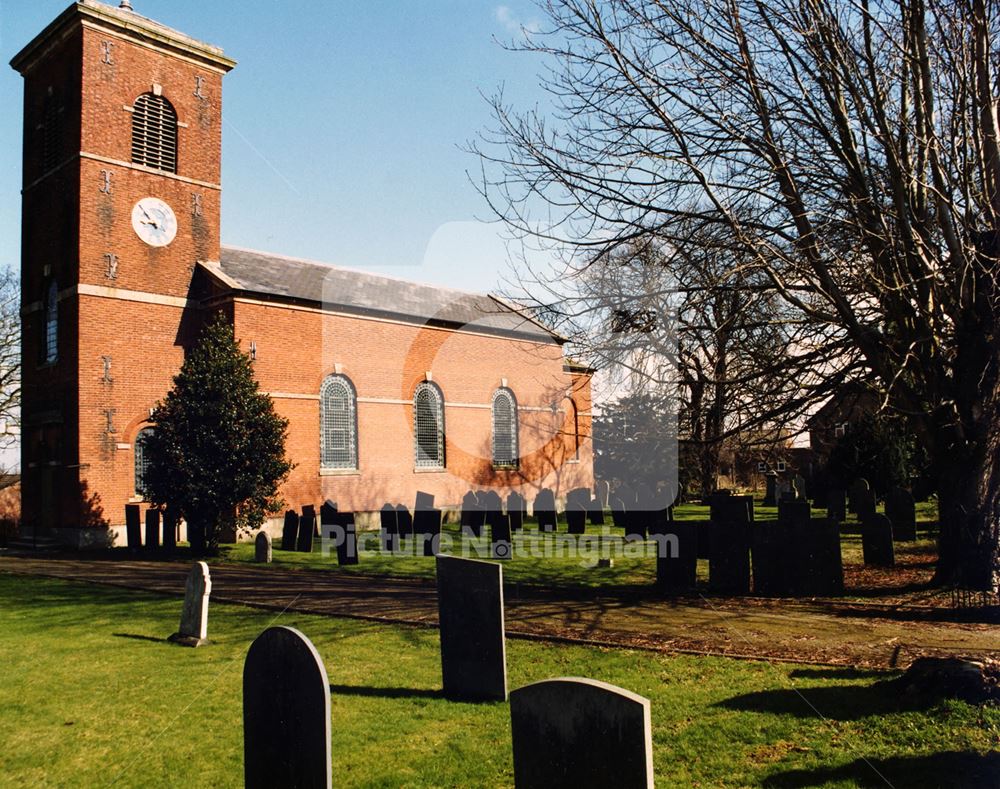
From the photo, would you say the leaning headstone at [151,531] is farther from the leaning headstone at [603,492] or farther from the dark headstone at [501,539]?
the leaning headstone at [603,492]

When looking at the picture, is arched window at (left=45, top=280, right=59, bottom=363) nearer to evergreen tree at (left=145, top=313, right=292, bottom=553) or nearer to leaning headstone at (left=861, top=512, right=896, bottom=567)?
evergreen tree at (left=145, top=313, right=292, bottom=553)

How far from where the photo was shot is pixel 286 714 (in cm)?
450

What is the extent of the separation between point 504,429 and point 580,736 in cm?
2866

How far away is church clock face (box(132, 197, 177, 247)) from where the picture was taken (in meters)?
22.3

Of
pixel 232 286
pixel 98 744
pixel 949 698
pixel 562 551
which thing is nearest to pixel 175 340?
pixel 232 286

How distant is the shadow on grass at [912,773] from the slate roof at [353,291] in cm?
1792

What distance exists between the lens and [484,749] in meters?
5.46

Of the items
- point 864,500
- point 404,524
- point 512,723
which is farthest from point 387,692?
point 864,500

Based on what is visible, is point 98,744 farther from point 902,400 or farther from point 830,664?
point 902,400

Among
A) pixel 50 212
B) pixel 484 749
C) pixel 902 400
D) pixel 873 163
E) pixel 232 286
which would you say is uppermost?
pixel 50 212

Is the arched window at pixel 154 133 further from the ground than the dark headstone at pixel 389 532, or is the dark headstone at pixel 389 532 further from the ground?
the arched window at pixel 154 133

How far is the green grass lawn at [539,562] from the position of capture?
43.1ft

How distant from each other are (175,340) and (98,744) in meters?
18.5

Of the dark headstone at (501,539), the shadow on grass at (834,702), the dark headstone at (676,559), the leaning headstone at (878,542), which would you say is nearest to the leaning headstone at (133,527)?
the dark headstone at (501,539)
